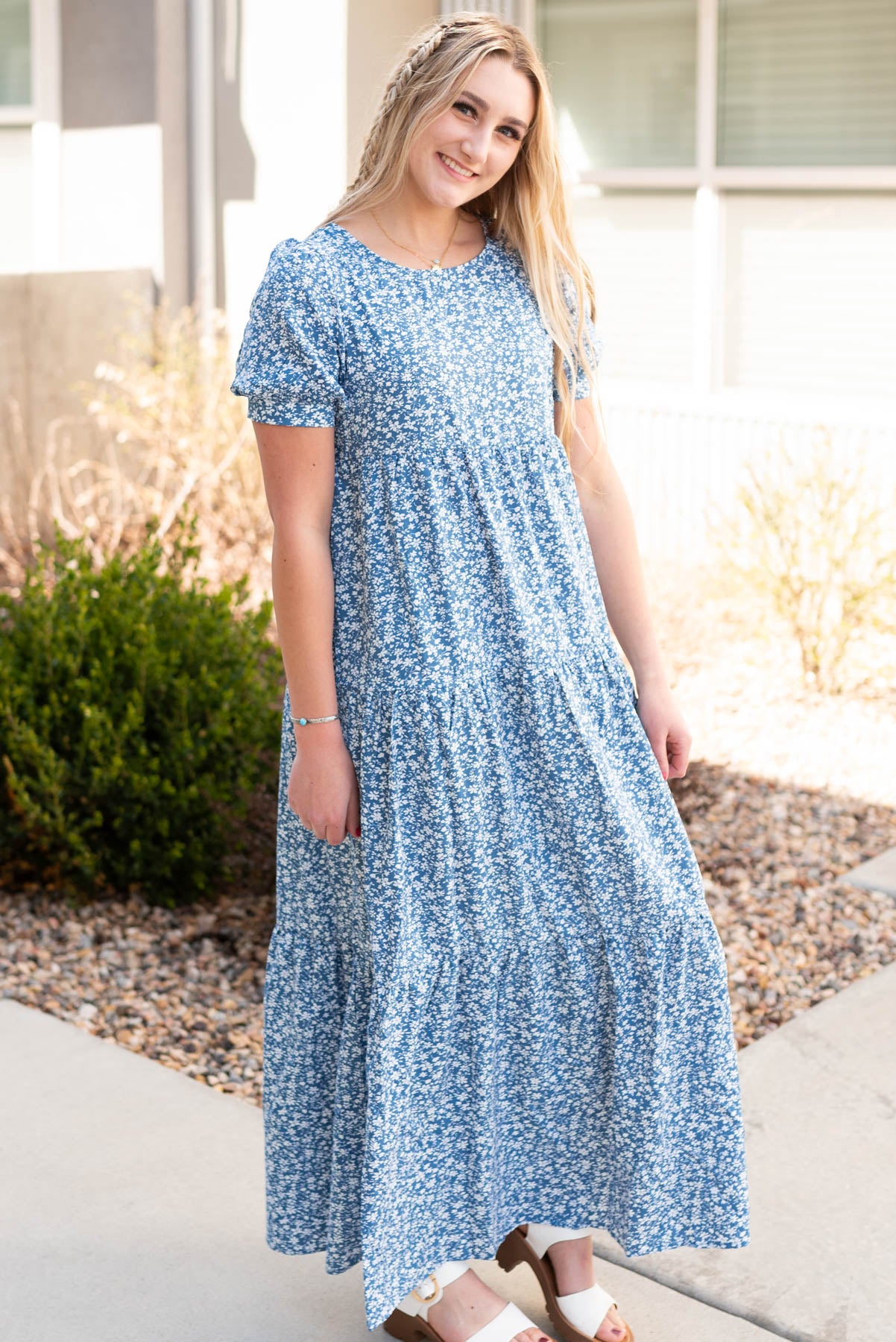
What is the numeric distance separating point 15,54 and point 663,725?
264 inches

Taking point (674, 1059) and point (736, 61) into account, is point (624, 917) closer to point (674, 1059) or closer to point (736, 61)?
point (674, 1059)

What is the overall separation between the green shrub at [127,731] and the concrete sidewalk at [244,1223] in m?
0.72

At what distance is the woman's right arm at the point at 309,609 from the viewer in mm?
1810

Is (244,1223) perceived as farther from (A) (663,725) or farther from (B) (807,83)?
(B) (807,83)

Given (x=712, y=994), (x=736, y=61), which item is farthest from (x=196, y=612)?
(x=736, y=61)

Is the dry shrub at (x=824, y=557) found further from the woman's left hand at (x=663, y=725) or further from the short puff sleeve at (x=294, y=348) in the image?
the short puff sleeve at (x=294, y=348)

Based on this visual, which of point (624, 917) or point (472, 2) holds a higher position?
point (472, 2)

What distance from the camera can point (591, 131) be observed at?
23.2 ft

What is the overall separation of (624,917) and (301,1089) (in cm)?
49

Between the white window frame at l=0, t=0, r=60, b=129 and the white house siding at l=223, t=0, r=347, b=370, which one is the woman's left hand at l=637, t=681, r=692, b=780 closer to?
the white house siding at l=223, t=0, r=347, b=370

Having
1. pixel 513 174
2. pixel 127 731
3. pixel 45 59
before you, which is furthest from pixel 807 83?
pixel 513 174

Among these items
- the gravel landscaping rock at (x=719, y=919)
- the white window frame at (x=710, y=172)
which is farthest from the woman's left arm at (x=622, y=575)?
the white window frame at (x=710, y=172)

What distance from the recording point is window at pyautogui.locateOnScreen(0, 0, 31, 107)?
24.4ft

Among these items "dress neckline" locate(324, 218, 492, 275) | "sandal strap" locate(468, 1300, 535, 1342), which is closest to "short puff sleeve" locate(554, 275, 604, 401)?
"dress neckline" locate(324, 218, 492, 275)
